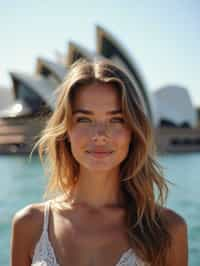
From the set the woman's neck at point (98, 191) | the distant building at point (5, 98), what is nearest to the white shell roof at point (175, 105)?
the distant building at point (5, 98)

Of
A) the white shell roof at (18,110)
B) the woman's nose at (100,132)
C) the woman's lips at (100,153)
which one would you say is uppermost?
the white shell roof at (18,110)

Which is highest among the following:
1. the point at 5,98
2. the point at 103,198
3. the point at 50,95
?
the point at 5,98

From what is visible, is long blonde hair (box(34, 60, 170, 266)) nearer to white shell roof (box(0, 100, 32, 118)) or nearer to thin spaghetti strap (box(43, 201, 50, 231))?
thin spaghetti strap (box(43, 201, 50, 231))

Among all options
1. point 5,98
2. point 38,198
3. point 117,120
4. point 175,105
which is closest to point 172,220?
point 117,120

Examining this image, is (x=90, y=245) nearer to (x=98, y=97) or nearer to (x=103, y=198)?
(x=103, y=198)

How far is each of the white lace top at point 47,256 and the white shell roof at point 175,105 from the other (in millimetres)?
28083

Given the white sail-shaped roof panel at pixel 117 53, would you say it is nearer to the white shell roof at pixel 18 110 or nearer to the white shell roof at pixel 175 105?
the white shell roof at pixel 175 105

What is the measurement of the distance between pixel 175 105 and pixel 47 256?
31110 mm

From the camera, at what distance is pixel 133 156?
4.45 ft

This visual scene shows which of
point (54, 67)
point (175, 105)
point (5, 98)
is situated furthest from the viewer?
point (5, 98)

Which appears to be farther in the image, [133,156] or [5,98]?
[5,98]

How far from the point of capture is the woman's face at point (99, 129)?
1.25 m

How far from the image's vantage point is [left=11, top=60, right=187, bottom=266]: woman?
4.13 ft

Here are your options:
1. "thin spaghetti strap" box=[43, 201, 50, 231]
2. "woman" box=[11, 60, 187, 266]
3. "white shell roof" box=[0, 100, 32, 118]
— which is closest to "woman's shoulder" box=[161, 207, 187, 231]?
"woman" box=[11, 60, 187, 266]
